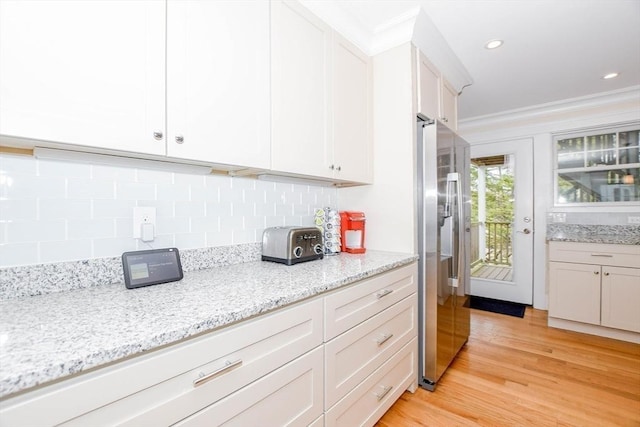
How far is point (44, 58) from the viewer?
0.80m

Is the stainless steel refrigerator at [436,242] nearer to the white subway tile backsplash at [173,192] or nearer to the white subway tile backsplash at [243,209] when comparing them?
the white subway tile backsplash at [243,209]

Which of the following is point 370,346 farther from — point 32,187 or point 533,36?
point 533,36

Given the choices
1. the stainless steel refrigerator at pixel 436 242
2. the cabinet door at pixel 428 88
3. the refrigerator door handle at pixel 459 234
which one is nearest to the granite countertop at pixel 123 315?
the stainless steel refrigerator at pixel 436 242

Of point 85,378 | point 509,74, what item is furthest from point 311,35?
point 509,74

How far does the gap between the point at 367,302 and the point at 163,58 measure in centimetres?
129

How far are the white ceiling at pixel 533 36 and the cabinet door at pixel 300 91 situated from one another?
33 cm

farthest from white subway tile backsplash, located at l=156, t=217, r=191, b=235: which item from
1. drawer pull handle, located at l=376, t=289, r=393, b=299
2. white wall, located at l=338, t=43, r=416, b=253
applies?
white wall, located at l=338, t=43, r=416, b=253

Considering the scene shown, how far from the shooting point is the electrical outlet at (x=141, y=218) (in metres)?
1.20

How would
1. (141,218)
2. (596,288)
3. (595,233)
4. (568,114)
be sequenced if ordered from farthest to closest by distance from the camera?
(568,114) → (595,233) → (596,288) → (141,218)

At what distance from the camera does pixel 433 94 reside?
2.13 m

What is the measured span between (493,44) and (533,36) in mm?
237

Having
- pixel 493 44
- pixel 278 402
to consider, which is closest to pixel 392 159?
pixel 493 44

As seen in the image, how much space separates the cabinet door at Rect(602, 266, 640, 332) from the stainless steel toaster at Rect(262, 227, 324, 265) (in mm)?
2747

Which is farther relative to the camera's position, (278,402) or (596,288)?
(596,288)
